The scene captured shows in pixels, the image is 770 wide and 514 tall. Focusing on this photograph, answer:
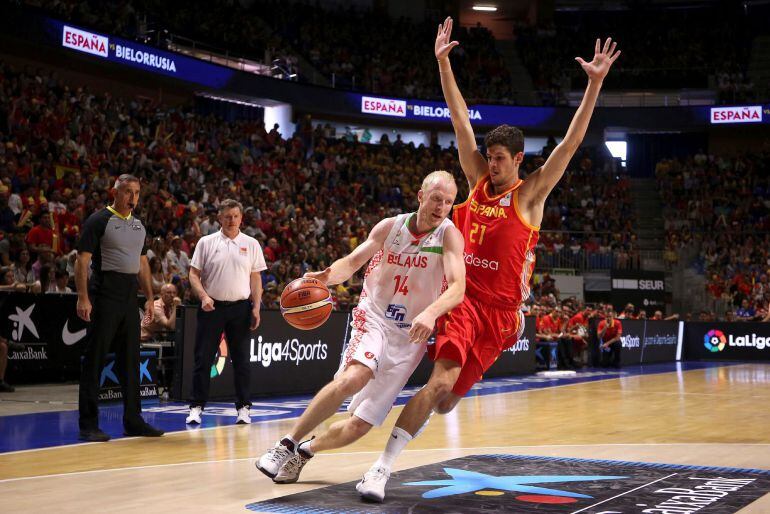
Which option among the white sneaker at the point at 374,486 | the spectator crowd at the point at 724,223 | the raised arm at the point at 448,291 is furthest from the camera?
the spectator crowd at the point at 724,223

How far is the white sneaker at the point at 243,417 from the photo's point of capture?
8.90 metres

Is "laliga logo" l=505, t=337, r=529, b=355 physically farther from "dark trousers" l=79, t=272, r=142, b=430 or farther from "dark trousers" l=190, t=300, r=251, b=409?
"dark trousers" l=79, t=272, r=142, b=430

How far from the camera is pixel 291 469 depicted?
216 inches

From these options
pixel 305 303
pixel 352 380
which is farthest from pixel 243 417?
pixel 352 380

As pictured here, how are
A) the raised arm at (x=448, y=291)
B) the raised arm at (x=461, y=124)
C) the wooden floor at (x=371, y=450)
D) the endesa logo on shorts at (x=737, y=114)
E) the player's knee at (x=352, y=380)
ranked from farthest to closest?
the endesa logo on shorts at (x=737, y=114)
the raised arm at (x=461, y=124)
the player's knee at (x=352, y=380)
the wooden floor at (x=371, y=450)
the raised arm at (x=448, y=291)

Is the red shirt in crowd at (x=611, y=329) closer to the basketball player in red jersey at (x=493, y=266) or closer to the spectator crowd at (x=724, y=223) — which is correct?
the spectator crowd at (x=724, y=223)

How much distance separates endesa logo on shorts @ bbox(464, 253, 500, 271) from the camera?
5.42m

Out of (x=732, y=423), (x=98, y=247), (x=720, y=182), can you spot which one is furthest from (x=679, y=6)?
(x=98, y=247)

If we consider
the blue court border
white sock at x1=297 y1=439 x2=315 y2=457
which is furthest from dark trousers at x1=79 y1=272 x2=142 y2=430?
white sock at x1=297 y1=439 x2=315 y2=457

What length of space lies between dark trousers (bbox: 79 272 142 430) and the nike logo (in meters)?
5.18

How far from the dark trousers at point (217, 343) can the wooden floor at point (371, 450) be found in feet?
1.93

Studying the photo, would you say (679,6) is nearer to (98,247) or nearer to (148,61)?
(148,61)

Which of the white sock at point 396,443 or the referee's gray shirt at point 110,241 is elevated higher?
the referee's gray shirt at point 110,241

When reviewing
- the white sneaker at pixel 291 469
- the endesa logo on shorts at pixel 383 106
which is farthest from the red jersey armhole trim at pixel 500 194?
the endesa logo on shorts at pixel 383 106
